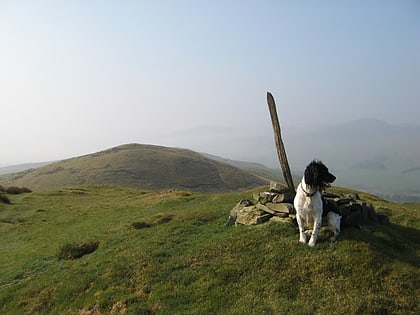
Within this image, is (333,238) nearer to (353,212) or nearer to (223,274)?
(353,212)

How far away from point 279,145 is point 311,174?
26.3 ft

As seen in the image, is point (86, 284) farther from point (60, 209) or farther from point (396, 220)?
point (60, 209)

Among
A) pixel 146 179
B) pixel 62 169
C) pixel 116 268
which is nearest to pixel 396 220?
pixel 116 268

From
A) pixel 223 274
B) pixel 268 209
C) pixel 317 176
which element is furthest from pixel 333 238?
pixel 268 209

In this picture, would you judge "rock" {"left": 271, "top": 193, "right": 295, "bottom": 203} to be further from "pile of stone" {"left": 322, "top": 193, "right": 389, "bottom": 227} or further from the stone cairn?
"pile of stone" {"left": 322, "top": 193, "right": 389, "bottom": 227}

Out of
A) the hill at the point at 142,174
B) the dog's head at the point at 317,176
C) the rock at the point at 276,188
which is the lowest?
the hill at the point at 142,174

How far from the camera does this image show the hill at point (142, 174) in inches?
5468

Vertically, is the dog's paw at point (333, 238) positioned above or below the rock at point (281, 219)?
below

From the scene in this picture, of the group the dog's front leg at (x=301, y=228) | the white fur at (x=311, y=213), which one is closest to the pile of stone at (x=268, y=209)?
the dog's front leg at (x=301, y=228)

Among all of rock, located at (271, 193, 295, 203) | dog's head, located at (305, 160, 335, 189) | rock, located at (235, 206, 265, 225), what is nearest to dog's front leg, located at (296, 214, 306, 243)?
dog's head, located at (305, 160, 335, 189)

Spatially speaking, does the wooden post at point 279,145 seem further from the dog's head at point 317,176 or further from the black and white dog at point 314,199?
the dog's head at point 317,176

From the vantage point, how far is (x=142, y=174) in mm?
151125

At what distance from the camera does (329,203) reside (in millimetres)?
13883

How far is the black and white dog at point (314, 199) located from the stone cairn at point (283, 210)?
84cm
